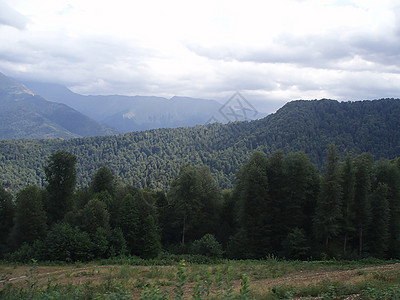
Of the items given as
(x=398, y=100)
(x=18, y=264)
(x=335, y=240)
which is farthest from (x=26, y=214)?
(x=398, y=100)

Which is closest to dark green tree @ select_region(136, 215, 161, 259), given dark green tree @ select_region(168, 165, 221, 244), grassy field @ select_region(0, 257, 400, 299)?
dark green tree @ select_region(168, 165, 221, 244)

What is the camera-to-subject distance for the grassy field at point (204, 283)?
22.0ft

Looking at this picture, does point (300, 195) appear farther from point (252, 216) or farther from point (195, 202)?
point (195, 202)

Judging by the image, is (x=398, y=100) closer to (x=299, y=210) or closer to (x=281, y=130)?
(x=281, y=130)

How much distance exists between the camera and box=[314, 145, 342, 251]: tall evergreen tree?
27.9m

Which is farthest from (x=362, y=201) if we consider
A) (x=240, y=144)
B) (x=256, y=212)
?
(x=240, y=144)

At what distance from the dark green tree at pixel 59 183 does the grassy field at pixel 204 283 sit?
454 inches

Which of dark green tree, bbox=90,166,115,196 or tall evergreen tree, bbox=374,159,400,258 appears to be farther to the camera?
dark green tree, bbox=90,166,115,196

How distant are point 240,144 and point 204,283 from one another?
440ft

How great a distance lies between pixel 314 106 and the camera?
163 metres

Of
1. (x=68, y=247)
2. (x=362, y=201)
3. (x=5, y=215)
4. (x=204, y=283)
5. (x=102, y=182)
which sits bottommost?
(x=68, y=247)

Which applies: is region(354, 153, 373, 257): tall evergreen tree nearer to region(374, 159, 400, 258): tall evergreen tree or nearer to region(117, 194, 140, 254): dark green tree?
region(374, 159, 400, 258): tall evergreen tree

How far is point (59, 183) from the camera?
34750 mm

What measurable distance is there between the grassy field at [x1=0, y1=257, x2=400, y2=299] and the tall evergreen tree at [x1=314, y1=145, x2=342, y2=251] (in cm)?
477
